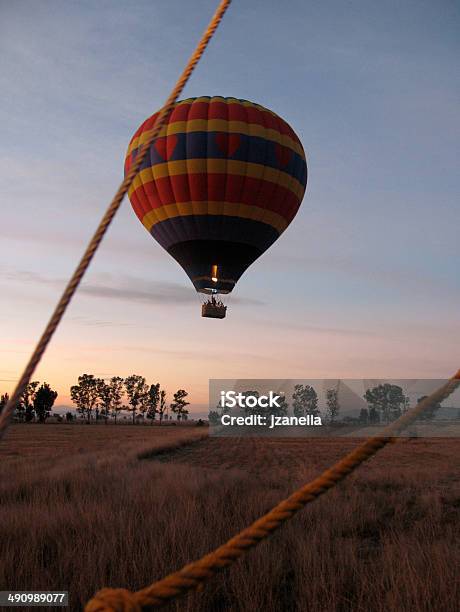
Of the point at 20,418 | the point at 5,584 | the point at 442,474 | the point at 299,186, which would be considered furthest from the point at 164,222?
the point at 20,418

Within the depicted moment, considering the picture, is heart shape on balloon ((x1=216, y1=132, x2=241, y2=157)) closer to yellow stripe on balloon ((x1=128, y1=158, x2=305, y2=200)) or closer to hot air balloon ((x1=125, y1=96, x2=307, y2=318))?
hot air balloon ((x1=125, y1=96, x2=307, y2=318))

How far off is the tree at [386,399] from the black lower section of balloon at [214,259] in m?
121

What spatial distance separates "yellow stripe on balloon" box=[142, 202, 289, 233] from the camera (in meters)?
19.6

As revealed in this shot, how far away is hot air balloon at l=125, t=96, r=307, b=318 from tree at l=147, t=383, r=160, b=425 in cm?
12211

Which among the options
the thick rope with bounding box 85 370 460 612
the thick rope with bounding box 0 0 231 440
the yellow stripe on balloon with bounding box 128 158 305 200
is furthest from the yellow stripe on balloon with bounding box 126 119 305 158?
the thick rope with bounding box 85 370 460 612

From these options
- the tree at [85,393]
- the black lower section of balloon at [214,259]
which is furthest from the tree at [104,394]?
the black lower section of balloon at [214,259]

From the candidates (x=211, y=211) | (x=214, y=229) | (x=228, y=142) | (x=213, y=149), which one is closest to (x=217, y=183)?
(x=211, y=211)

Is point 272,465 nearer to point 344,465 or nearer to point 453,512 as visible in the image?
point 453,512

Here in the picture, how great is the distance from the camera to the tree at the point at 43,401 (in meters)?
107

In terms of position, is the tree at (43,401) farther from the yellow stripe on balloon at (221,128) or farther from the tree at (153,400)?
the yellow stripe on balloon at (221,128)

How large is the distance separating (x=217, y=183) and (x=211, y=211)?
115 centimetres

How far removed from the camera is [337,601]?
4.13 metres

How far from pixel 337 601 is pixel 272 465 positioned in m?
14.8

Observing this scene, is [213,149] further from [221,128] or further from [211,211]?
[211,211]
